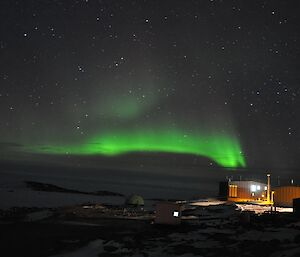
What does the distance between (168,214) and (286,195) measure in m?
21.3

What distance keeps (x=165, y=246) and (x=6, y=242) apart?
11832 millimetres

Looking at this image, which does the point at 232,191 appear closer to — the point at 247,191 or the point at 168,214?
the point at 247,191

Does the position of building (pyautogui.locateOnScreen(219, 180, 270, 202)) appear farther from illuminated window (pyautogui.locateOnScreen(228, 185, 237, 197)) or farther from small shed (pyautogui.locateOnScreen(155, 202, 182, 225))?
small shed (pyautogui.locateOnScreen(155, 202, 182, 225))

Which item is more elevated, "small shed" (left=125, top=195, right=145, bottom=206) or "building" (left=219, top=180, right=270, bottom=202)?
"building" (left=219, top=180, right=270, bottom=202)

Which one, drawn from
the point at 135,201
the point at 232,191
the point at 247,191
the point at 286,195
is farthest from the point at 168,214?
the point at 232,191

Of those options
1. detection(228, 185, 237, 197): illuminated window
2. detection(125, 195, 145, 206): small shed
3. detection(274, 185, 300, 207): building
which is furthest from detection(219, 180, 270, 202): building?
detection(125, 195, 145, 206): small shed

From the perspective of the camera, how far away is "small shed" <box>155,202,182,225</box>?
3312 cm

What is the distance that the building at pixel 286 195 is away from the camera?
4747 centimetres

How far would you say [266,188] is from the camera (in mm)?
61875

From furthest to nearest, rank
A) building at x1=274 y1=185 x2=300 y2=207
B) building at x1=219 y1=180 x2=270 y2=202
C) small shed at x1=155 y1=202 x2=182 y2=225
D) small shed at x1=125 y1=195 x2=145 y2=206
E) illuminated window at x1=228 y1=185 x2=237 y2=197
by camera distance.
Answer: small shed at x1=125 y1=195 x2=145 y2=206 → illuminated window at x1=228 y1=185 x2=237 y2=197 → building at x1=219 y1=180 x2=270 y2=202 → building at x1=274 y1=185 x2=300 y2=207 → small shed at x1=155 y1=202 x2=182 y2=225

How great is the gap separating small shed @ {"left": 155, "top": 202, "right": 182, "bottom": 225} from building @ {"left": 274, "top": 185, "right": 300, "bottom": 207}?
20010 millimetres

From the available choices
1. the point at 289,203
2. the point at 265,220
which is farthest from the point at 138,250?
the point at 289,203

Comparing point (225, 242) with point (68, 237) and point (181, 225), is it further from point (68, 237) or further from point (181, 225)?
point (68, 237)

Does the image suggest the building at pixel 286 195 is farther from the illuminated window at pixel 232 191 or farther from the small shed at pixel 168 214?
the small shed at pixel 168 214
